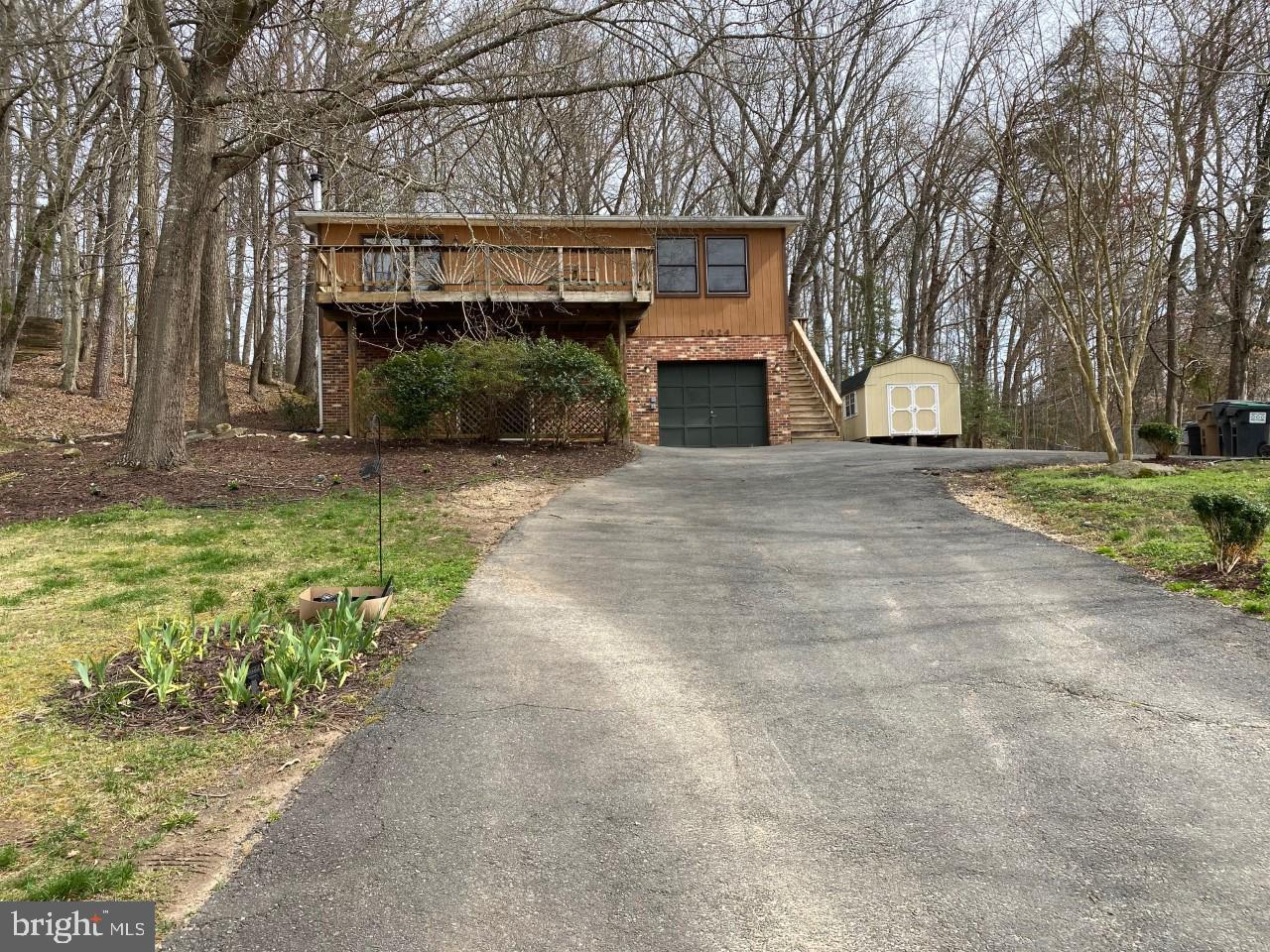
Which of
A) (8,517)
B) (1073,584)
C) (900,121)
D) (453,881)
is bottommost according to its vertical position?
(453,881)

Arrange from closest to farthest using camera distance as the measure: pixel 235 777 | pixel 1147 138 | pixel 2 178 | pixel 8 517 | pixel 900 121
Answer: pixel 235 777, pixel 8 517, pixel 1147 138, pixel 2 178, pixel 900 121

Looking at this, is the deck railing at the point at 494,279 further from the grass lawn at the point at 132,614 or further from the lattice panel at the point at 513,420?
the grass lawn at the point at 132,614

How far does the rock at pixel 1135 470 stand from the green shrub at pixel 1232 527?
430cm

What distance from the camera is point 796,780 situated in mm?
3312

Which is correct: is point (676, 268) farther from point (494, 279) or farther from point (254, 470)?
point (254, 470)

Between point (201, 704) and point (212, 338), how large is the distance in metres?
14.0

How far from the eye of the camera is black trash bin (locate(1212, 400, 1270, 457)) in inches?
555

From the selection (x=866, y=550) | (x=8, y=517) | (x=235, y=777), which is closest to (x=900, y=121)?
(x=866, y=550)

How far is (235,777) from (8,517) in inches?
254

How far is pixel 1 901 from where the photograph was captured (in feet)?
8.14

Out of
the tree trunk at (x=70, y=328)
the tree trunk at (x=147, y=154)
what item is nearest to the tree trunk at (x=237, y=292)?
the tree trunk at (x=70, y=328)

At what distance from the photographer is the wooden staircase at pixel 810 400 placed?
18906 millimetres

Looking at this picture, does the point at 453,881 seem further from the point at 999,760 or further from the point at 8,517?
the point at 8,517

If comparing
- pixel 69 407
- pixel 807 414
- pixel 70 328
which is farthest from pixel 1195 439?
pixel 70 328
